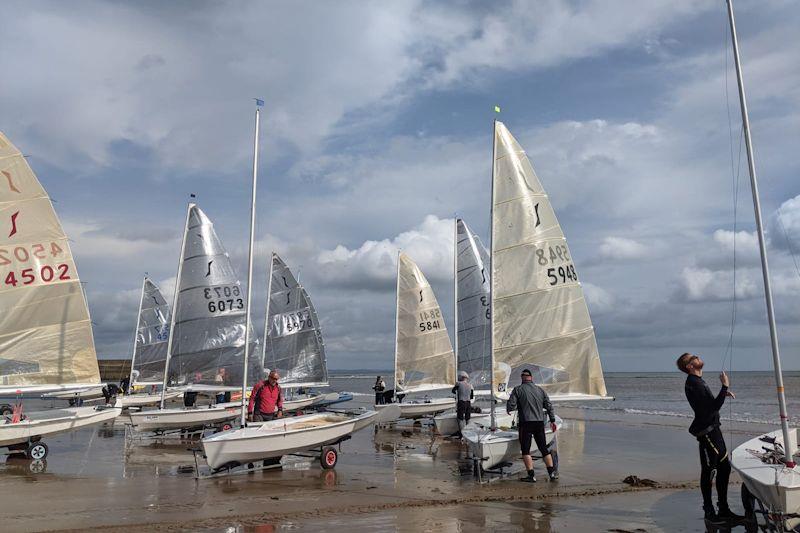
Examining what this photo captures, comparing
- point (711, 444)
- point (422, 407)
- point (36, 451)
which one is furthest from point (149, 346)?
point (711, 444)

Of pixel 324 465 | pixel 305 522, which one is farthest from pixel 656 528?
pixel 324 465

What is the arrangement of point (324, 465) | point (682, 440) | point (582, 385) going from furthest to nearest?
point (682, 440) → point (582, 385) → point (324, 465)

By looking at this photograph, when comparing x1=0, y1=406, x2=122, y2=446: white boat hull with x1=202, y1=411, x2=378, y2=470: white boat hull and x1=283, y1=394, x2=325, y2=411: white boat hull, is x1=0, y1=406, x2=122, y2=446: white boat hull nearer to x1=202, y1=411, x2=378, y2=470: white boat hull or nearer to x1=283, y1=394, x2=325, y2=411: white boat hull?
x1=202, y1=411, x2=378, y2=470: white boat hull

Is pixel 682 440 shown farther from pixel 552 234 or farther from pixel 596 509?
pixel 596 509

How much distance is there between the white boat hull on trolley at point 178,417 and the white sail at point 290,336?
729 centimetres

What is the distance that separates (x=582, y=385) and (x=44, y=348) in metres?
9.90

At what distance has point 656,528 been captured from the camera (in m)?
6.93

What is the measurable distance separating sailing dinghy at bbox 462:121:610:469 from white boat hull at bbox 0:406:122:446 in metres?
7.60

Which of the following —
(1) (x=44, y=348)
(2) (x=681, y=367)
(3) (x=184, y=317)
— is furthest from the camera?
(3) (x=184, y=317)

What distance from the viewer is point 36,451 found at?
12070mm

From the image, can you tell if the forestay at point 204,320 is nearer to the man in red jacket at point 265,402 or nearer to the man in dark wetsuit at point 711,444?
the man in red jacket at point 265,402

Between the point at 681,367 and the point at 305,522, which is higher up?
the point at 681,367

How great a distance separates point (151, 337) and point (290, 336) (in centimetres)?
766

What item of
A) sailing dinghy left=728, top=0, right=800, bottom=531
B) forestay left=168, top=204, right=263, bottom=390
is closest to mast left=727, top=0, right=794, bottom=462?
sailing dinghy left=728, top=0, right=800, bottom=531
